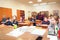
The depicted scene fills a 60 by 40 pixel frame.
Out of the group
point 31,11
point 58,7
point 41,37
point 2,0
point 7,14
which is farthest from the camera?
point 31,11

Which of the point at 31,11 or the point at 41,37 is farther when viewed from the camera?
the point at 31,11

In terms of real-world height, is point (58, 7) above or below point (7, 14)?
above

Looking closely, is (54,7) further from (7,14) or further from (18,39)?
(18,39)

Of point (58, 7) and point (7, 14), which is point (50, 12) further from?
point (7, 14)

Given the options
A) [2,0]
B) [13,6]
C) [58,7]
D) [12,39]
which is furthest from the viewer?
[58,7]

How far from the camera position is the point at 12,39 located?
36.5 inches

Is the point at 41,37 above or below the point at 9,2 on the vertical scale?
below

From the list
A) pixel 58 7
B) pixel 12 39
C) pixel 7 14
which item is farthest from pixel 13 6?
pixel 12 39

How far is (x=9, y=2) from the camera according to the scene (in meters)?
7.45

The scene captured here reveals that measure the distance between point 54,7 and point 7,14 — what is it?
7.18 metres

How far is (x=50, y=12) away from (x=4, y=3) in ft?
23.8

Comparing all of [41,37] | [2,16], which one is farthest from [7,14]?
[41,37]

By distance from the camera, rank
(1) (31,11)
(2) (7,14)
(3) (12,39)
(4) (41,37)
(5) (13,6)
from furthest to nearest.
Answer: (1) (31,11) < (5) (13,6) < (2) (7,14) < (4) (41,37) < (3) (12,39)

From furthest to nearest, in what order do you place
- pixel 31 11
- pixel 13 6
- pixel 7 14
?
1. pixel 31 11
2. pixel 13 6
3. pixel 7 14
